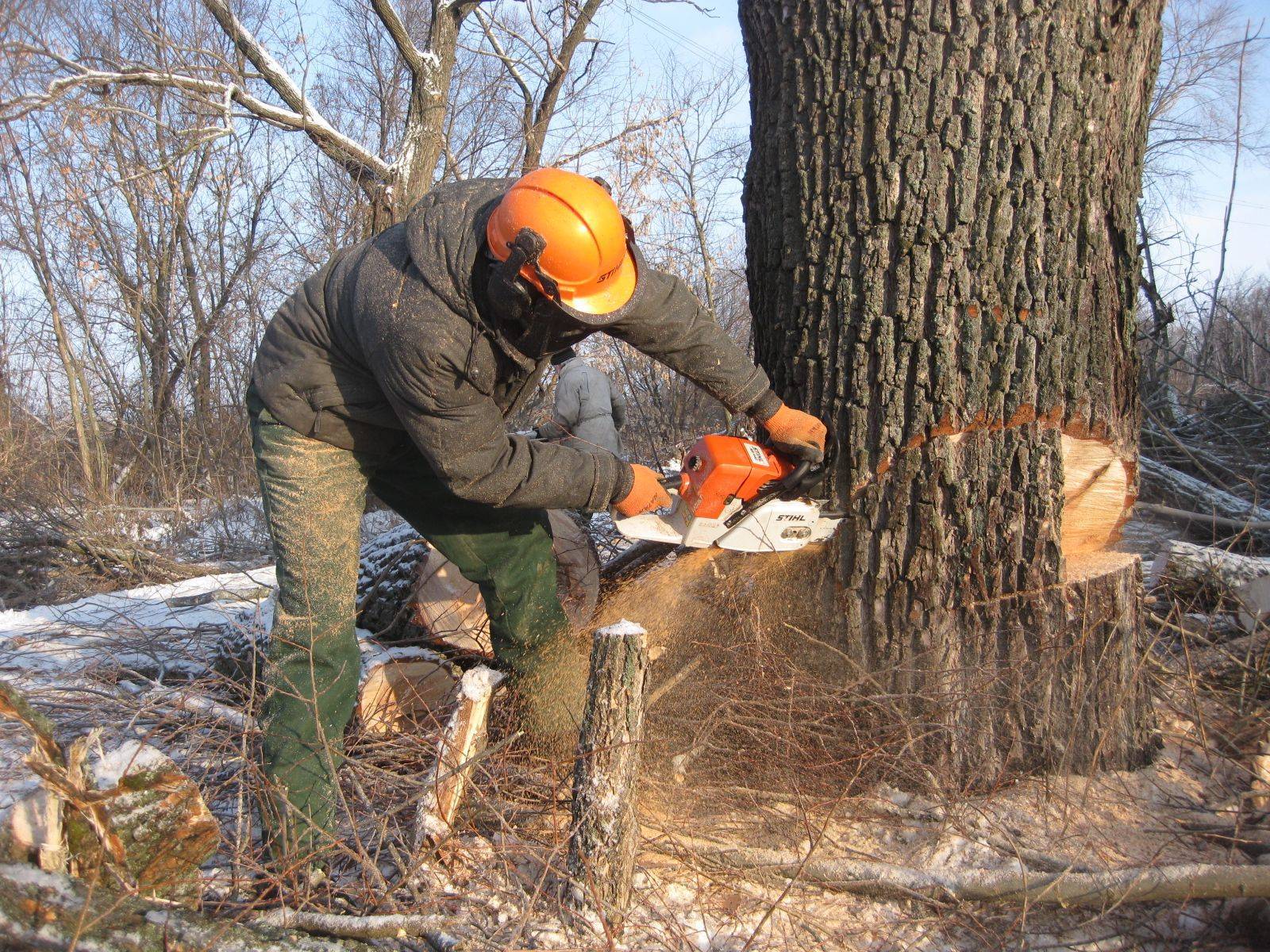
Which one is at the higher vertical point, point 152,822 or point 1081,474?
point 1081,474

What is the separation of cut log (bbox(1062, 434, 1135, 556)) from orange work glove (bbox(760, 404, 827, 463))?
28.8 inches

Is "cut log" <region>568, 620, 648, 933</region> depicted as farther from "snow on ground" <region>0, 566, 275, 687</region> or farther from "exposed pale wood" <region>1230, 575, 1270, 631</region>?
"exposed pale wood" <region>1230, 575, 1270, 631</region>

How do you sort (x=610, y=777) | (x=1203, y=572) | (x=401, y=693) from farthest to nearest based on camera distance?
(x=1203, y=572) < (x=401, y=693) < (x=610, y=777)

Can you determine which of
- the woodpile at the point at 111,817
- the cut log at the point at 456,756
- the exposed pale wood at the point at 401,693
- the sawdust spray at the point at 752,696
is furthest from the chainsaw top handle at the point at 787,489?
the woodpile at the point at 111,817

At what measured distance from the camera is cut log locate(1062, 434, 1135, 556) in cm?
252

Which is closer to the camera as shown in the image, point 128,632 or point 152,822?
point 152,822

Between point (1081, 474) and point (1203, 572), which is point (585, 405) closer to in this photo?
point (1203, 572)

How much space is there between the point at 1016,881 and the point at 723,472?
4.21ft

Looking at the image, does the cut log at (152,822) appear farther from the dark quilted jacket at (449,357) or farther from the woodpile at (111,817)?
the dark quilted jacket at (449,357)

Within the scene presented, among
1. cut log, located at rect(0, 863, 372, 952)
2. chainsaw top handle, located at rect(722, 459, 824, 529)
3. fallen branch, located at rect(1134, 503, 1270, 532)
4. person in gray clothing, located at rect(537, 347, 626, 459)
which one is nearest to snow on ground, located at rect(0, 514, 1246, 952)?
cut log, located at rect(0, 863, 372, 952)

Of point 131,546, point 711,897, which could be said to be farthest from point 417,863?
point 131,546

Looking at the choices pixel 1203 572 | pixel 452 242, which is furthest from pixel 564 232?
pixel 1203 572

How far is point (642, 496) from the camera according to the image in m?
2.59

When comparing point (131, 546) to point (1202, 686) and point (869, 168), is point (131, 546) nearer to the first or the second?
point (869, 168)
